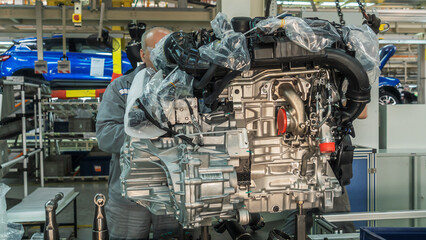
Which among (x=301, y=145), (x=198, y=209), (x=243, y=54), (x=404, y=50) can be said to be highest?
(x=404, y=50)

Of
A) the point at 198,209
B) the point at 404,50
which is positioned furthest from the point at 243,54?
the point at 404,50

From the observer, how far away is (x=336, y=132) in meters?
1.69

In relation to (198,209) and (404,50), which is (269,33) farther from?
(404,50)

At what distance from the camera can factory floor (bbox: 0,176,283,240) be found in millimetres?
3951

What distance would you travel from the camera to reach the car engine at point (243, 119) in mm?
1479

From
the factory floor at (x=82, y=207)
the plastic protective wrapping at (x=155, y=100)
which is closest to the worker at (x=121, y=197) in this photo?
the plastic protective wrapping at (x=155, y=100)

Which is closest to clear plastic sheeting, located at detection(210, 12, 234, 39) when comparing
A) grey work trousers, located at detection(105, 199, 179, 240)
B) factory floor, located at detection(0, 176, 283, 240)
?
grey work trousers, located at detection(105, 199, 179, 240)

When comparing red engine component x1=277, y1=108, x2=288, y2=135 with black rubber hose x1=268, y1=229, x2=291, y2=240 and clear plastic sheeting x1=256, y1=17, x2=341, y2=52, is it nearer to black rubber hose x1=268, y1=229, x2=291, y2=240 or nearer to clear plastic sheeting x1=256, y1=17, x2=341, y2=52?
clear plastic sheeting x1=256, y1=17, x2=341, y2=52

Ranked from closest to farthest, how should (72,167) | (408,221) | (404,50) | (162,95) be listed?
(162,95) < (408,221) < (72,167) < (404,50)

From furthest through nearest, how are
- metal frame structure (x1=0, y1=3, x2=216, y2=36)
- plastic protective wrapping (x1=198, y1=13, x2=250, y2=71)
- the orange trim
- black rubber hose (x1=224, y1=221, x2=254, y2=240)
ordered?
the orange trim
metal frame structure (x1=0, y1=3, x2=216, y2=36)
black rubber hose (x1=224, y1=221, x2=254, y2=240)
plastic protective wrapping (x1=198, y1=13, x2=250, y2=71)

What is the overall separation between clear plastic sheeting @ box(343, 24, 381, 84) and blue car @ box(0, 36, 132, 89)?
5967mm

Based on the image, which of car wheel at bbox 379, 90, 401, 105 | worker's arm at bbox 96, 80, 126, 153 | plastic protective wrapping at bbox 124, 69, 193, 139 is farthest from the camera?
car wheel at bbox 379, 90, 401, 105

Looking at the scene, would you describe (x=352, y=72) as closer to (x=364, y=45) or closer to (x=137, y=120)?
(x=364, y=45)

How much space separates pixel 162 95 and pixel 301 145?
65 centimetres
